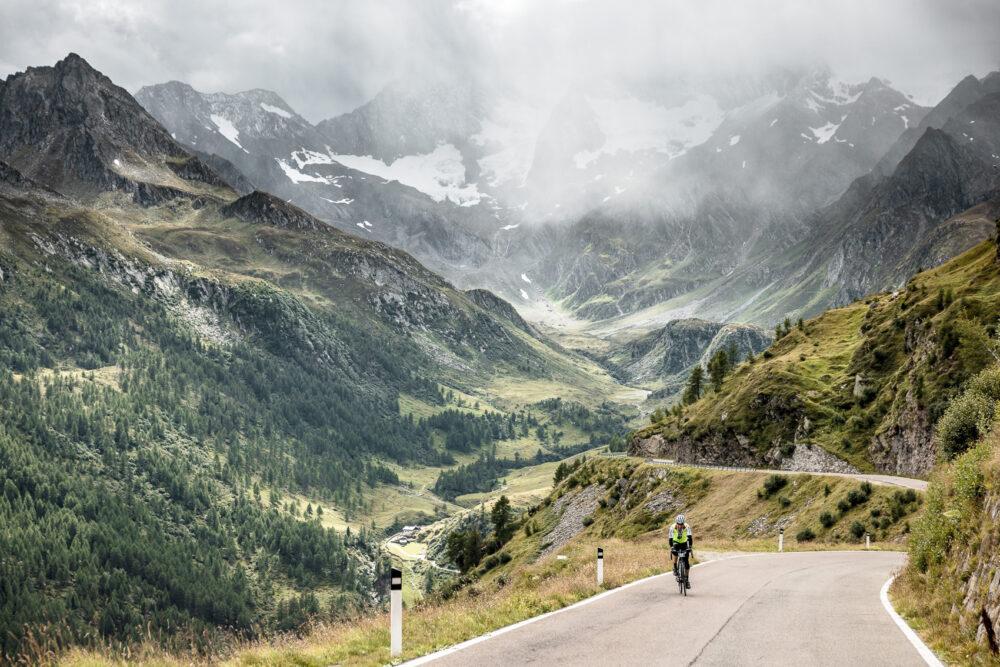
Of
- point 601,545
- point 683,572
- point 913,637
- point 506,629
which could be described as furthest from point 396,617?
point 601,545

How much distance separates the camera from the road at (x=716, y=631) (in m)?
11.3

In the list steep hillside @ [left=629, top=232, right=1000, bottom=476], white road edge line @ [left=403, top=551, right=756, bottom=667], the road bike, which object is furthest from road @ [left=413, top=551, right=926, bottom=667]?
steep hillside @ [left=629, top=232, right=1000, bottom=476]

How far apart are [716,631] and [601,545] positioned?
2429cm

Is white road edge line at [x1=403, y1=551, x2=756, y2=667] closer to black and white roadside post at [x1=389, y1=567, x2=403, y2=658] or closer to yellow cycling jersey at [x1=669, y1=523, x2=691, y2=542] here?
black and white roadside post at [x1=389, y1=567, x2=403, y2=658]

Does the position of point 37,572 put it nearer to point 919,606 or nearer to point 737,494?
point 737,494

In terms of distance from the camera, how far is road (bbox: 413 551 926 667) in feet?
37.0

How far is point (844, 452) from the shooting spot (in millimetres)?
58938

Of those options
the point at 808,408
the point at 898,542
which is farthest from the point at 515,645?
the point at 808,408

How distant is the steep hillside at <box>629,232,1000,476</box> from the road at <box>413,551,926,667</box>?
3529cm

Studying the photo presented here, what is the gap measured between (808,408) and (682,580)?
2203 inches

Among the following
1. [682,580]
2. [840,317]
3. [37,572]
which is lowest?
[37,572]

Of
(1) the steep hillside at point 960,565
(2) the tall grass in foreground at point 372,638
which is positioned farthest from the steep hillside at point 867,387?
(2) the tall grass in foreground at point 372,638

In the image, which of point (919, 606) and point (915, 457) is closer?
point (919, 606)

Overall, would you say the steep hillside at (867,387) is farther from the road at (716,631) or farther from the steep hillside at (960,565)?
the road at (716,631)
